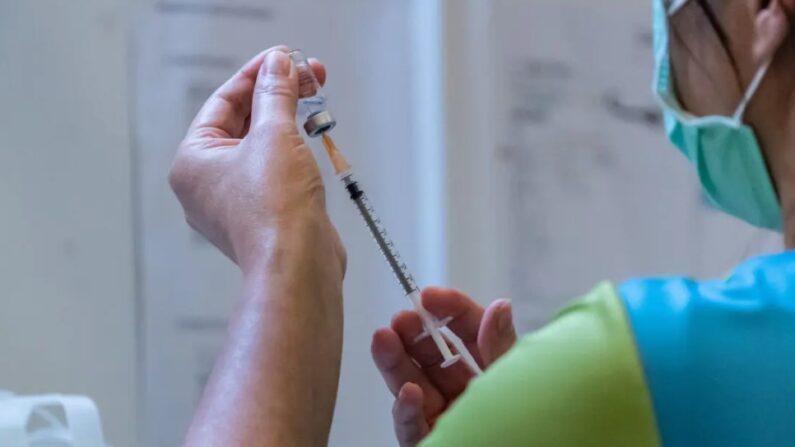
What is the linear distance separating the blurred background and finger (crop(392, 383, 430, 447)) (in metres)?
0.30

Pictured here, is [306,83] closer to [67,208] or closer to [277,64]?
[277,64]

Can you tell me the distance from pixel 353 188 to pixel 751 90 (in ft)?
1.11

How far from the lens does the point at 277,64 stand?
2.57 feet

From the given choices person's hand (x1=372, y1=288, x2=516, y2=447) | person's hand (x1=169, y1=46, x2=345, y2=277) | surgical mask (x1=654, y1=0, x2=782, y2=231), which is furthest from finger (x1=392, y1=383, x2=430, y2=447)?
surgical mask (x1=654, y1=0, x2=782, y2=231)

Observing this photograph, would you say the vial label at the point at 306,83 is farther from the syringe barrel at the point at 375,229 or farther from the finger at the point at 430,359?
the finger at the point at 430,359

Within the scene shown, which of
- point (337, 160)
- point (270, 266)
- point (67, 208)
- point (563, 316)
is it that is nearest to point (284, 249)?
point (270, 266)

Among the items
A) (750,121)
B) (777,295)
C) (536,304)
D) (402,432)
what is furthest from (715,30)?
(536,304)

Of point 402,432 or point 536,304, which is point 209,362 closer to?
point 402,432

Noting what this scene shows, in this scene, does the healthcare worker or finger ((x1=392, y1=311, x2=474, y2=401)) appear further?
finger ((x1=392, y1=311, x2=474, y2=401))

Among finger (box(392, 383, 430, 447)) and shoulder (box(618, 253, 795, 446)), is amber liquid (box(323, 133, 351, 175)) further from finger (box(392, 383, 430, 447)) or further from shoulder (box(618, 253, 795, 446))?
shoulder (box(618, 253, 795, 446))

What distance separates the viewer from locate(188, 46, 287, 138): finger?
31.7 inches

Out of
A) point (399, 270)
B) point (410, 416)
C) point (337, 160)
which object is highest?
point (337, 160)

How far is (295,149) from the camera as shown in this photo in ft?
2.39

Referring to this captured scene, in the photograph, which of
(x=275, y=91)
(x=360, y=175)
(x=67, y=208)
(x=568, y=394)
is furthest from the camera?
(x=360, y=175)
